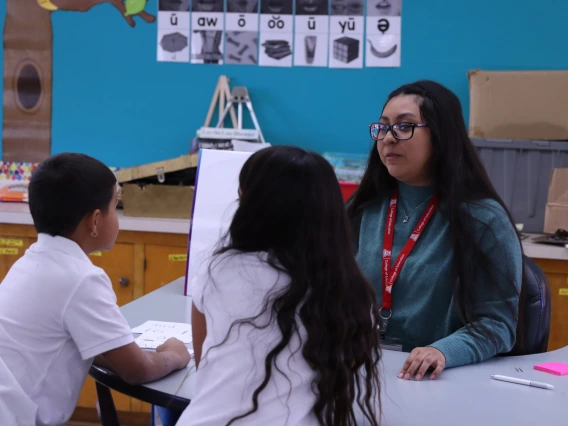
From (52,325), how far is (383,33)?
7.85ft

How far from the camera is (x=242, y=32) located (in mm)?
3582

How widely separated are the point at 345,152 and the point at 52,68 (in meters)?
1.55

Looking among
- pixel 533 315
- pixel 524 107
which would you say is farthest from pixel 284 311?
pixel 524 107

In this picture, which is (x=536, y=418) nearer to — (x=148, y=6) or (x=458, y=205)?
(x=458, y=205)

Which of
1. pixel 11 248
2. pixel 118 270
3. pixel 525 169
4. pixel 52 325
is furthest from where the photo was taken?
pixel 11 248

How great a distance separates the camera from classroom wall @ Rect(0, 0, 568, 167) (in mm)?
3332

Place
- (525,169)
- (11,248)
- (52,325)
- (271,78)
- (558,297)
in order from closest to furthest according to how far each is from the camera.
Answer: (52,325), (558,297), (525,169), (11,248), (271,78)

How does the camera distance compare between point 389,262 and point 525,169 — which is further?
point 525,169

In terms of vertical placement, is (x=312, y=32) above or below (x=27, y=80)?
above

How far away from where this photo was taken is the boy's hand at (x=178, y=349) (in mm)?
1506

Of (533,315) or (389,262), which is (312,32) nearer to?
(389,262)

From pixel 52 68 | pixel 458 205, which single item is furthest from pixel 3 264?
pixel 458 205

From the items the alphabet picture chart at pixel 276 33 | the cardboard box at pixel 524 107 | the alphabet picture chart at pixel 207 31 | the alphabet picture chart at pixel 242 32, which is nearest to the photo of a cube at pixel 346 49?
the alphabet picture chart at pixel 276 33

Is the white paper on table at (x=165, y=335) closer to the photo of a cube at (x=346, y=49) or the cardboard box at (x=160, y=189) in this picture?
the cardboard box at (x=160, y=189)
